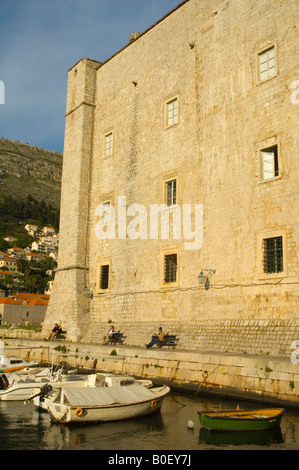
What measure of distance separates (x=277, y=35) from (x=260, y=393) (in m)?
12.6

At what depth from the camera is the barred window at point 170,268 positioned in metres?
20.8

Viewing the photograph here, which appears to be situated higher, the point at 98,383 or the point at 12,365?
the point at 98,383

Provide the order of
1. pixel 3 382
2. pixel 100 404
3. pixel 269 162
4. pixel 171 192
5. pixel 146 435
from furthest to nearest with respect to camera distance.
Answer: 1. pixel 171 192
2. pixel 269 162
3. pixel 3 382
4. pixel 100 404
5. pixel 146 435

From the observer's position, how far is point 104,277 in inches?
997

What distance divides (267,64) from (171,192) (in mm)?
6880

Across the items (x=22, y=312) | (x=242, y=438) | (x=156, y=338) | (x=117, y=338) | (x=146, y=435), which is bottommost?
(x=146, y=435)

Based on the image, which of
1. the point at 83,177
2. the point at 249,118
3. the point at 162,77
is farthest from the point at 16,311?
the point at 249,118

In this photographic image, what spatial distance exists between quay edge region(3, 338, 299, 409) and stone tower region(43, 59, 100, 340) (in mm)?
4415

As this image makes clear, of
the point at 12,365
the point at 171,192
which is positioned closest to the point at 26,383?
the point at 12,365

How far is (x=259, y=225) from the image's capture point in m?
16.9

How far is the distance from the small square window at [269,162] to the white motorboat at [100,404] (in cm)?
888
